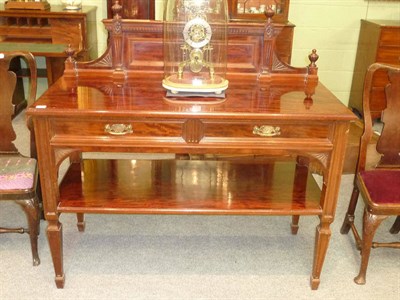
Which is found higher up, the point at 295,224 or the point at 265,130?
the point at 265,130

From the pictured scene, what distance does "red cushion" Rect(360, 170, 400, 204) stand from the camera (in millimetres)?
Answer: 2105

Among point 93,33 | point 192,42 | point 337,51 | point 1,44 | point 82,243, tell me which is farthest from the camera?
point 337,51

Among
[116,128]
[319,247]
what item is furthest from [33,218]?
[319,247]

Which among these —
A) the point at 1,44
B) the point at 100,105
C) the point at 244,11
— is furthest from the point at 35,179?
the point at 244,11

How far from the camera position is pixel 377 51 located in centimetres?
423

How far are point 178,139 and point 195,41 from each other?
0.55 meters

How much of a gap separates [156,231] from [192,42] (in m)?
1.14

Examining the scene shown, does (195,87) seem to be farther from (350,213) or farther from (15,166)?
(350,213)

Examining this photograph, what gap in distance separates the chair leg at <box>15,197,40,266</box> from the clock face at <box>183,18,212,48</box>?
1089 millimetres

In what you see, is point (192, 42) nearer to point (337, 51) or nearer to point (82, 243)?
point (82, 243)

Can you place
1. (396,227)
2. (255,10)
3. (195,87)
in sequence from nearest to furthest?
(195,87) < (396,227) < (255,10)

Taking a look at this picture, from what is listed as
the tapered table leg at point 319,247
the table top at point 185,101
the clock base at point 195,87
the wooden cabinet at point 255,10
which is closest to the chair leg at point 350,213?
the tapered table leg at point 319,247

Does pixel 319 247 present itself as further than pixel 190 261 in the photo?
No

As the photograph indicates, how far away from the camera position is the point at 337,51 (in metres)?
4.73
